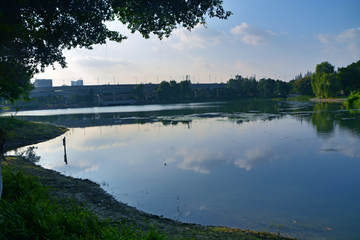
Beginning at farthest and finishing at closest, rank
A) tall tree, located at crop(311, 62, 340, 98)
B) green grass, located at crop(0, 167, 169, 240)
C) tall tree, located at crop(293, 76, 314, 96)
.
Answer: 1. tall tree, located at crop(293, 76, 314, 96)
2. tall tree, located at crop(311, 62, 340, 98)
3. green grass, located at crop(0, 167, 169, 240)

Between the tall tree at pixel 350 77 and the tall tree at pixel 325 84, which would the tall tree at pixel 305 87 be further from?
the tall tree at pixel 325 84

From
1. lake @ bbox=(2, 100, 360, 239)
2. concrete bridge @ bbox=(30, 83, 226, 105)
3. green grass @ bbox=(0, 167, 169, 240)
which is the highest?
concrete bridge @ bbox=(30, 83, 226, 105)

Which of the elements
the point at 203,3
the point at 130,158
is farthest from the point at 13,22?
the point at 130,158

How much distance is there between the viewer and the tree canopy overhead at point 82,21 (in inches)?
380

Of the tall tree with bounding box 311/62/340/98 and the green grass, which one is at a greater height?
the tall tree with bounding box 311/62/340/98

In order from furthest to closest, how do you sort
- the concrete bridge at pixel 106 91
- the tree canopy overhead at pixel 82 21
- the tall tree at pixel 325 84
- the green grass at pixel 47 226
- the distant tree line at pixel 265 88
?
the concrete bridge at pixel 106 91 < the distant tree line at pixel 265 88 < the tall tree at pixel 325 84 < the tree canopy overhead at pixel 82 21 < the green grass at pixel 47 226

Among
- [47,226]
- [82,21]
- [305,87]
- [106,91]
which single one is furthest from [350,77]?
[106,91]

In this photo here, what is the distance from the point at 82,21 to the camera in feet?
35.9

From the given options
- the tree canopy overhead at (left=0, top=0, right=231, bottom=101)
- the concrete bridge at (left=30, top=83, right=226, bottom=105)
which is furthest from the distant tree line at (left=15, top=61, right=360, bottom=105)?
the tree canopy overhead at (left=0, top=0, right=231, bottom=101)

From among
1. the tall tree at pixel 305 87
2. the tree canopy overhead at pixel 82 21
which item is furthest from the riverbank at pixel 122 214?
the tall tree at pixel 305 87

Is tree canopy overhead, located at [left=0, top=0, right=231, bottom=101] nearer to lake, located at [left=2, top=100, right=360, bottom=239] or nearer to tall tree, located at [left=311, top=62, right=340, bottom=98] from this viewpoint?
lake, located at [left=2, top=100, right=360, bottom=239]

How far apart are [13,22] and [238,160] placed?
14958 millimetres

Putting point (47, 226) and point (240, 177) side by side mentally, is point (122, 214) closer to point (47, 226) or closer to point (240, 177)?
point (47, 226)

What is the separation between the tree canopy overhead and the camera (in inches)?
380
